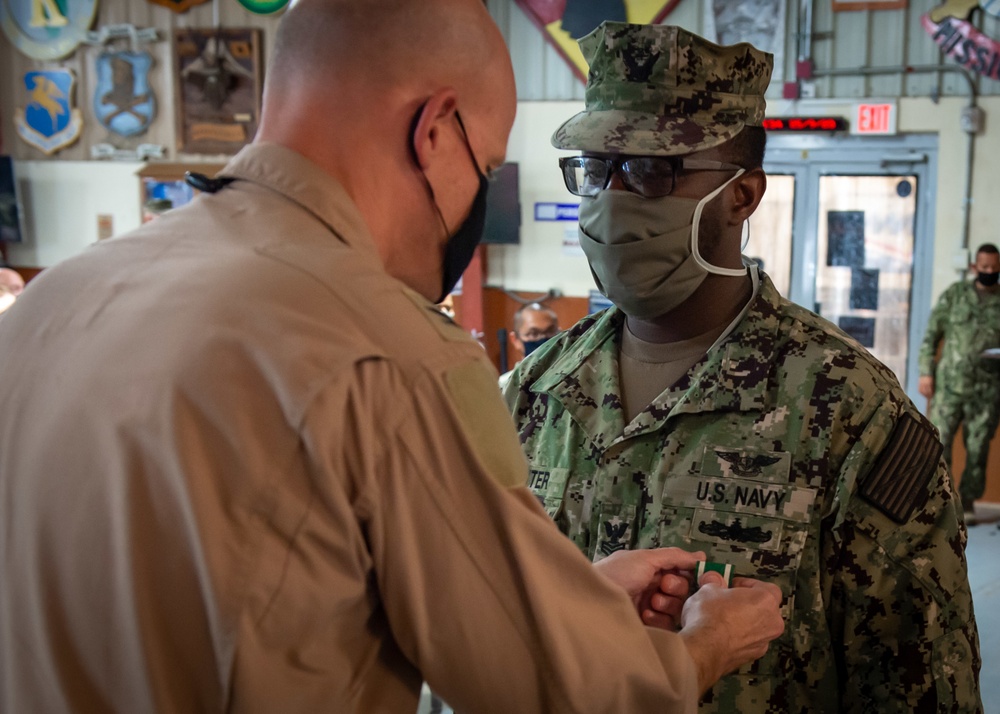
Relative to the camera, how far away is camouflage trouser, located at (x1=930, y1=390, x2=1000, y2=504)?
20.3 ft

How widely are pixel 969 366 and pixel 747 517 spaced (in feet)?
17.0

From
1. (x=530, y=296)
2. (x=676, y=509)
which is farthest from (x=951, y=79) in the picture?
(x=676, y=509)

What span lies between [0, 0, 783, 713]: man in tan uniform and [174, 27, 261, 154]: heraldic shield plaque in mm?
7063

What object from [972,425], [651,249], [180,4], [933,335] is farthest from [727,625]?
[180,4]

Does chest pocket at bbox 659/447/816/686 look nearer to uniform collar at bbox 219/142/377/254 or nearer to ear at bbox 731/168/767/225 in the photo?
ear at bbox 731/168/767/225

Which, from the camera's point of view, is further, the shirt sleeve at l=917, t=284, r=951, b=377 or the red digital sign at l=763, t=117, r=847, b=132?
the red digital sign at l=763, t=117, r=847, b=132

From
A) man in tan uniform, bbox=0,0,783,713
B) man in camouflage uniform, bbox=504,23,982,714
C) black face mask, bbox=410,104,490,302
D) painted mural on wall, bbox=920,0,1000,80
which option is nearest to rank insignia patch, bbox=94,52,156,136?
painted mural on wall, bbox=920,0,1000,80

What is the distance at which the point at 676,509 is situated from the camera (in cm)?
167

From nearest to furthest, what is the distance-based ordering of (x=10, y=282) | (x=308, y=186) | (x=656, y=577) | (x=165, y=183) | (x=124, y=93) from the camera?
1. (x=308, y=186)
2. (x=656, y=577)
3. (x=10, y=282)
4. (x=165, y=183)
5. (x=124, y=93)

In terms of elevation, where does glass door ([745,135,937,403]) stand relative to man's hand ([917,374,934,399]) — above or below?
above

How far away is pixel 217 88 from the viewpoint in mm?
7660

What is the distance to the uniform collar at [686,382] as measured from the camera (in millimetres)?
1692

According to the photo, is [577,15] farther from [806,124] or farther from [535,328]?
[535,328]

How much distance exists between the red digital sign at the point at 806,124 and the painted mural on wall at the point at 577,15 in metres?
1.10
